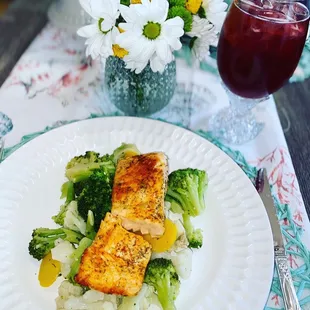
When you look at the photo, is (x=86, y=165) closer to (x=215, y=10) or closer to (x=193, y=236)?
(x=193, y=236)

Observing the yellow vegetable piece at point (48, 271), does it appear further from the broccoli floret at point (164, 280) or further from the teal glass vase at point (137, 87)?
the teal glass vase at point (137, 87)

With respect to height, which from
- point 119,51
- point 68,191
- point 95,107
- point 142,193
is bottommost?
point 95,107

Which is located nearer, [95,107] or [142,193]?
[142,193]

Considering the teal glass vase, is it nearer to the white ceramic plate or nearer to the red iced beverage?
the white ceramic plate

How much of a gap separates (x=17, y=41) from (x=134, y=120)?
0.98 m

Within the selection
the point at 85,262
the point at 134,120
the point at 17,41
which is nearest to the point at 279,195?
the point at 134,120

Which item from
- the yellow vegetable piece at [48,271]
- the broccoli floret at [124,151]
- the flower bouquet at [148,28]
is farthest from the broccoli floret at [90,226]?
the flower bouquet at [148,28]

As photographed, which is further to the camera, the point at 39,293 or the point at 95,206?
the point at 95,206

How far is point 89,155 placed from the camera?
1501mm

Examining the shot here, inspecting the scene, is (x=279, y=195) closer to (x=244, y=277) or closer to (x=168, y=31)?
(x=244, y=277)

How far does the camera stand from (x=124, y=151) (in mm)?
1525

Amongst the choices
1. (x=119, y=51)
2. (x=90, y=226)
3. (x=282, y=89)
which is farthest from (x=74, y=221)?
(x=282, y=89)

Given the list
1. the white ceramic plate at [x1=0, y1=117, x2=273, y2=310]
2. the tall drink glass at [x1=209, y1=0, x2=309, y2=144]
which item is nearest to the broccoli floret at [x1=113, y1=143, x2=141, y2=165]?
the white ceramic plate at [x1=0, y1=117, x2=273, y2=310]

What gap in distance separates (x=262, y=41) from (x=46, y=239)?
99 centimetres
